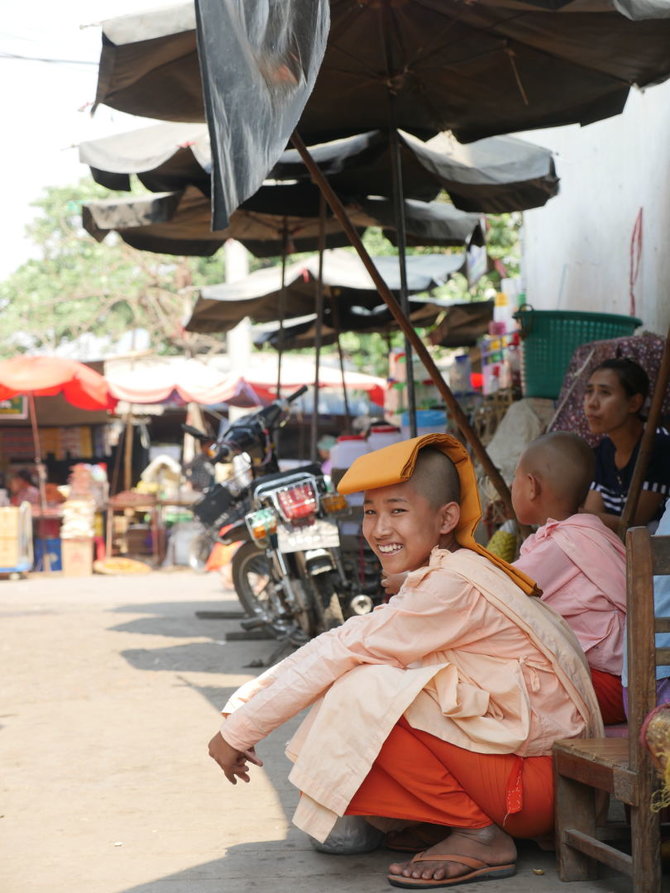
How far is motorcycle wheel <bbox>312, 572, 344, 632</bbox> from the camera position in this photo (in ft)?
20.6

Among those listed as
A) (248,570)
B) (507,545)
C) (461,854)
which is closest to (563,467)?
(461,854)

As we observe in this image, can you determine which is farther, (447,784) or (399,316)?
(399,316)

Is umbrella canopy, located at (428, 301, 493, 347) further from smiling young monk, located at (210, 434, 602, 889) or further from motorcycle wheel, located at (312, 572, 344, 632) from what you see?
smiling young monk, located at (210, 434, 602, 889)

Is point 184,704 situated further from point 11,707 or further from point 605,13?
point 605,13

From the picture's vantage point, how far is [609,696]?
10.5 ft

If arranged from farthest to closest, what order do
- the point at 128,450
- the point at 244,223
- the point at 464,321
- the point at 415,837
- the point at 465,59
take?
the point at 128,450 < the point at 464,321 < the point at 244,223 < the point at 465,59 < the point at 415,837

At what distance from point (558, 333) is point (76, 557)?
1064cm

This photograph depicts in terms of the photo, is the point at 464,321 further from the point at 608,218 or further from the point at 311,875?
the point at 311,875

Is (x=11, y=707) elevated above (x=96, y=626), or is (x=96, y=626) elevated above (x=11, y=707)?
(x=11, y=707)

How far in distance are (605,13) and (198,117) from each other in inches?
84.4

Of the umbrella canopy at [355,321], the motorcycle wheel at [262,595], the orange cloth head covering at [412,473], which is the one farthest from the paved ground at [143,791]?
the umbrella canopy at [355,321]

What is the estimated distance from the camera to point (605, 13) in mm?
4387

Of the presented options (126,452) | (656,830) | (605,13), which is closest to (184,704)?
(656,830)

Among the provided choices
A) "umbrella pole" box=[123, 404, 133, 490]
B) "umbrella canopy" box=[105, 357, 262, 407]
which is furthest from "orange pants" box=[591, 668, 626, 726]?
"umbrella pole" box=[123, 404, 133, 490]
